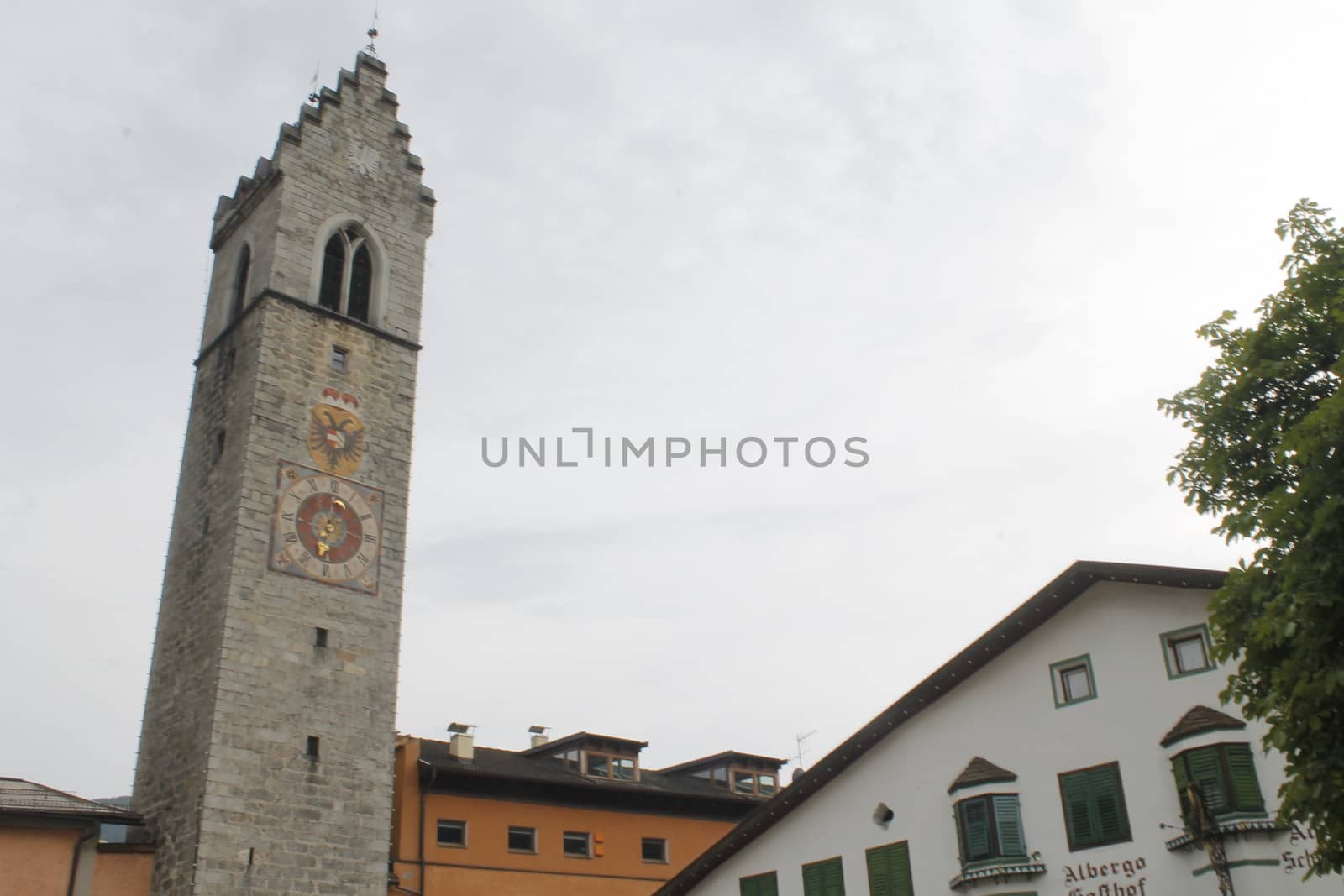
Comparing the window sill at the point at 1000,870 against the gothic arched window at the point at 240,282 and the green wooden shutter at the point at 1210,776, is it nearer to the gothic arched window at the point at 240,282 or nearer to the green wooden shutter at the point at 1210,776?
the green wooden shutter at the point at 1210,776

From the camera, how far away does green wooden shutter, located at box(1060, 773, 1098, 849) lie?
21344 mm

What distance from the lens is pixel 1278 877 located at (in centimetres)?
1861

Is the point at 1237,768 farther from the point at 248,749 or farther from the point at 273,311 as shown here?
the point at 273,311

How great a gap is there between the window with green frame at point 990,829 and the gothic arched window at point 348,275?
21647 millimetres

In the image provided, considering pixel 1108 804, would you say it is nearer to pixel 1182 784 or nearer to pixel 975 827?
pixel 1182 784

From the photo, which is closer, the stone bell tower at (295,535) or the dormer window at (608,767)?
the stone bell tower at (295,535)

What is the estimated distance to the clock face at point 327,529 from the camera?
3095 centimetres

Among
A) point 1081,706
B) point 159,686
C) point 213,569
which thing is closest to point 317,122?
point 213,569

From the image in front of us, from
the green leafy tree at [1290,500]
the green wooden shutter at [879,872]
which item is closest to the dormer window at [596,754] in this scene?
the green wooden shutter at [879,872]

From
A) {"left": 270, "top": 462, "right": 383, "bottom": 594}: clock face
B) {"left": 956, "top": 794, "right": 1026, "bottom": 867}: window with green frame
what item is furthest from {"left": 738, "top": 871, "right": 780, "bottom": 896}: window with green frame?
{"left": 270, "top": 462, "right": 383, "bottom": 594}: clock face

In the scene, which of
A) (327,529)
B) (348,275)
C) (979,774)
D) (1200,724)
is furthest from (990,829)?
(348,275)

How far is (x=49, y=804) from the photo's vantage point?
87.4 feet

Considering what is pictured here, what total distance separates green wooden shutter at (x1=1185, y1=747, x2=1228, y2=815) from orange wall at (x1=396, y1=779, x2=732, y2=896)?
2180 centimetres

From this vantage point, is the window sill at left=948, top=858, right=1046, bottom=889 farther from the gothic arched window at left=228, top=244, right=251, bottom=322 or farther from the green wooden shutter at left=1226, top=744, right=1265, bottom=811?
the gothic arched window at left=228, top=244, right=251, bottom=322
